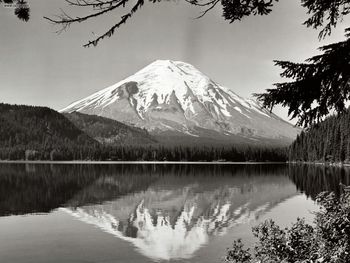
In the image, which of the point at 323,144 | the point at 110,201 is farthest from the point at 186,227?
the point at 323,144

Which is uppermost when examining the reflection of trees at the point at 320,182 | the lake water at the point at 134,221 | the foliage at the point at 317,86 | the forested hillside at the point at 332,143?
the forested hillside at the point at 332,143

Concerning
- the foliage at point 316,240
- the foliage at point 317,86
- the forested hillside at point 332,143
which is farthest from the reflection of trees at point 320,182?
the foliage at point 317,86

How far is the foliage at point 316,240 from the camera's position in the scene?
37.7 ft

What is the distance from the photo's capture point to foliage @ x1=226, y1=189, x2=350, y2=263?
11.5 m

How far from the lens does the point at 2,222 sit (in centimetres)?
3688

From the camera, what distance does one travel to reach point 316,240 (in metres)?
12.4

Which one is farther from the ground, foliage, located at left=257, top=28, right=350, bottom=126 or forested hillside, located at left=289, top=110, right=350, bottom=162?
forested hillside, located at left=289, top=110, right=350, bottom=162

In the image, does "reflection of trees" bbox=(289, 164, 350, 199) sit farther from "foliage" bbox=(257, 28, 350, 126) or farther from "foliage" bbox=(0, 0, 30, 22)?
"foliage" bbox=(0, 0, 30, 22)

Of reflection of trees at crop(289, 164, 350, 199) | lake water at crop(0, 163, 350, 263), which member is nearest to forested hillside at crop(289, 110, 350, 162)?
reflection of trees at crop(289, 164, 350, 199)

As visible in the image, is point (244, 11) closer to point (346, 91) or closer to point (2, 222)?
point (346, 91)

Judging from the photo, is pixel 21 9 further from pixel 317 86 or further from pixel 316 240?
pixel 316 240

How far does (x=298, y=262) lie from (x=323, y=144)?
166 meters

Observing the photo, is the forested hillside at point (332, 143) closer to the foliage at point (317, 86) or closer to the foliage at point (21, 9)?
→ the foliage at point (317, 86)

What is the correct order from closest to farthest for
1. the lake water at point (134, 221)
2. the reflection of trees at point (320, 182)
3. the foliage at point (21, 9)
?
the foliage at point (21, 9) < the lake water at point (134, 221) < the reflection of trees at point (320, 182)
